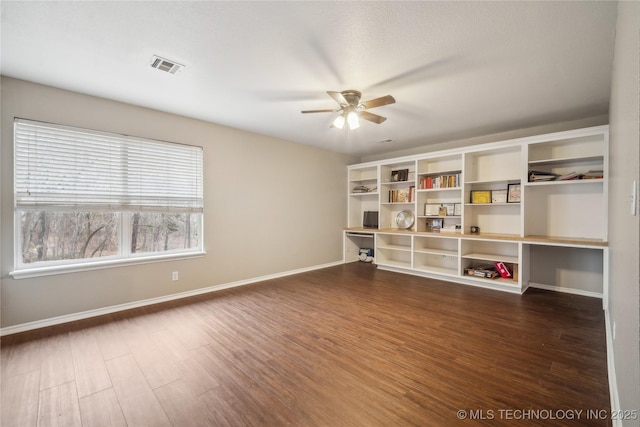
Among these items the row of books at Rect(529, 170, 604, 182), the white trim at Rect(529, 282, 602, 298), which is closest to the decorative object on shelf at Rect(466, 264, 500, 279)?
the white trim at Rect(529, 282, 602, 298)

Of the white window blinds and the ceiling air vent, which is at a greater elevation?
the ceiling air vent

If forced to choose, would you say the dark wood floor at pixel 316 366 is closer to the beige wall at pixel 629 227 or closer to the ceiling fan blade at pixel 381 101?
the beige wall at pixel 629 227

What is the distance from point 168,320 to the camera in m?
2.96

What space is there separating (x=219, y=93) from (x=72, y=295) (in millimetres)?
2763

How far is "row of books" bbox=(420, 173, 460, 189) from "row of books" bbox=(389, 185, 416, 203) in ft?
0.94

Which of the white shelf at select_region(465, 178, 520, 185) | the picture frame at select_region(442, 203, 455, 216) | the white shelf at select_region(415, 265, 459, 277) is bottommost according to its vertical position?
the white shelf at select_region(415, 265, 459, 277)

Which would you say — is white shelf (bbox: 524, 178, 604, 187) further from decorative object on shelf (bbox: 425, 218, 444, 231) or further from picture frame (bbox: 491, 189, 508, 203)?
decorative object on shelf (bbox: 425, 218, 444, 231)

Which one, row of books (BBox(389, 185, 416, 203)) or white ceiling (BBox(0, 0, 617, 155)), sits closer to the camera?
white ceiling (BBox(0, 0, 617, 155))

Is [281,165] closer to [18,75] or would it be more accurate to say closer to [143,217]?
[143,217]

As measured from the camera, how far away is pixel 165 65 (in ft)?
7.87

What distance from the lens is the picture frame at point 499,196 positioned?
4.27 m

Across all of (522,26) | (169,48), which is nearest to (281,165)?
(169,48)

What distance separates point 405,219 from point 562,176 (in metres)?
2.45

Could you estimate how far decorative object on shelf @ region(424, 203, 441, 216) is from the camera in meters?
5.02
